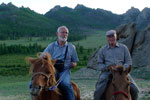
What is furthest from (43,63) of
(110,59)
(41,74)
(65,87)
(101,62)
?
(110,59)

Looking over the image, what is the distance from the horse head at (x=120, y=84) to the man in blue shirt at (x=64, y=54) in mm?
1344

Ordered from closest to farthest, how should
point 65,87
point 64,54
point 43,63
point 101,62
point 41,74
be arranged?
1. point 41,74
2. point 43,63
3. point 65,87
4. point 101,62
5. point 64,54

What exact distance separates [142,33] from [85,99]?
713 inches

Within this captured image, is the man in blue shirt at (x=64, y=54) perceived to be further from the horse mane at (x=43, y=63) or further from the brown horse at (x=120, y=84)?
the brown horse at (x=120, y=84)

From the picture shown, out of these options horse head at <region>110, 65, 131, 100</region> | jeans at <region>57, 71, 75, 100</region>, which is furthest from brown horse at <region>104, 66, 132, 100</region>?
jeans at <region>57, 71, 75, 100</region>

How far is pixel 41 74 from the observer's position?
A: 16.1ft

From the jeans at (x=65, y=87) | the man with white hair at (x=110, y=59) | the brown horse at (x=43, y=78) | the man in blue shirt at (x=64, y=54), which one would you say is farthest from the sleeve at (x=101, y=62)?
the brown horse at (x=43, y=78)

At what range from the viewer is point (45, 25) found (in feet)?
598

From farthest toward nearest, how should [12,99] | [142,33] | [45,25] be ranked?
[45,25] → [142,33] → [12,99]

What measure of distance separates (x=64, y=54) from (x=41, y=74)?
158 centimetres

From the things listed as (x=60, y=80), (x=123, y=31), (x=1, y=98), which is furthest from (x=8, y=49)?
(x=60, y=80)

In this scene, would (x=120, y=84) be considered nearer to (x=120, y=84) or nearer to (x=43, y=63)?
(x=120, y=84)

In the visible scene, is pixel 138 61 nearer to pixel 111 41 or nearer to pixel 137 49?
pixel 137 49

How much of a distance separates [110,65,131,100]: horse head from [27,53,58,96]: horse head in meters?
1.32
